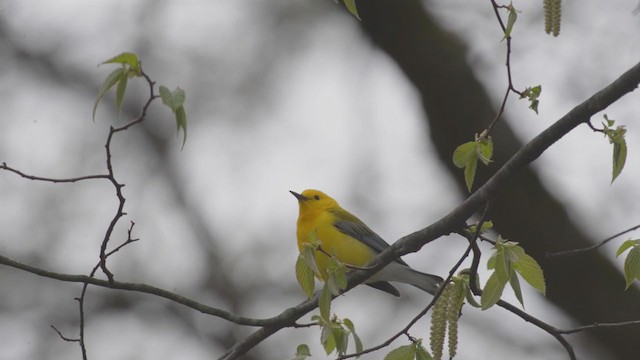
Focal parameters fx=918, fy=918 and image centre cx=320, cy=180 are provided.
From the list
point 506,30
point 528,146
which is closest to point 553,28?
point 506,30

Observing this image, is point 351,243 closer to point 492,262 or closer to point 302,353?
point 302,353

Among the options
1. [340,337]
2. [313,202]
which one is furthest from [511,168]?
[313,202]

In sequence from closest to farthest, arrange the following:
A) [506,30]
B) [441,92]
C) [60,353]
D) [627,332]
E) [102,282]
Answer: [506,30] → [102,282] → [627,332] → [441,92] → [60,353]

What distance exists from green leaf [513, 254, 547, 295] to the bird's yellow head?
3833mm

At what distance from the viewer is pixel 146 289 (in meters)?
3.33

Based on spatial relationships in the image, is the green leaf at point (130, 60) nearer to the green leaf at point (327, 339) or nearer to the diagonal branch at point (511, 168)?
the green leaf at point (327, 339)

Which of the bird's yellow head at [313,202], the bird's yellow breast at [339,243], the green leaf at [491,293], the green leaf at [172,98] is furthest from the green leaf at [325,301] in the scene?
the bird's yellow head at [313,202]

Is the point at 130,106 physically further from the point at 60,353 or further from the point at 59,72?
the point at 60,353

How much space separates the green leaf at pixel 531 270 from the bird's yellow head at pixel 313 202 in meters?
3.83

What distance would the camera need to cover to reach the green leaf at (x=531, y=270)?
2.80 metres

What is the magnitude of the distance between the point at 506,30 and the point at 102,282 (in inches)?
64.1

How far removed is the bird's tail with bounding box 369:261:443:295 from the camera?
5696 millimetres

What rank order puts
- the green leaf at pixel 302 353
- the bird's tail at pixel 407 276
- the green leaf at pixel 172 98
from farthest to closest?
the bird's tail at pixel 407 276 → the green leaf at pixel 302 353 → the green leaf at pixel 172 98

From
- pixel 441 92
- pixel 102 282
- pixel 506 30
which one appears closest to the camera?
pixel 506 30
